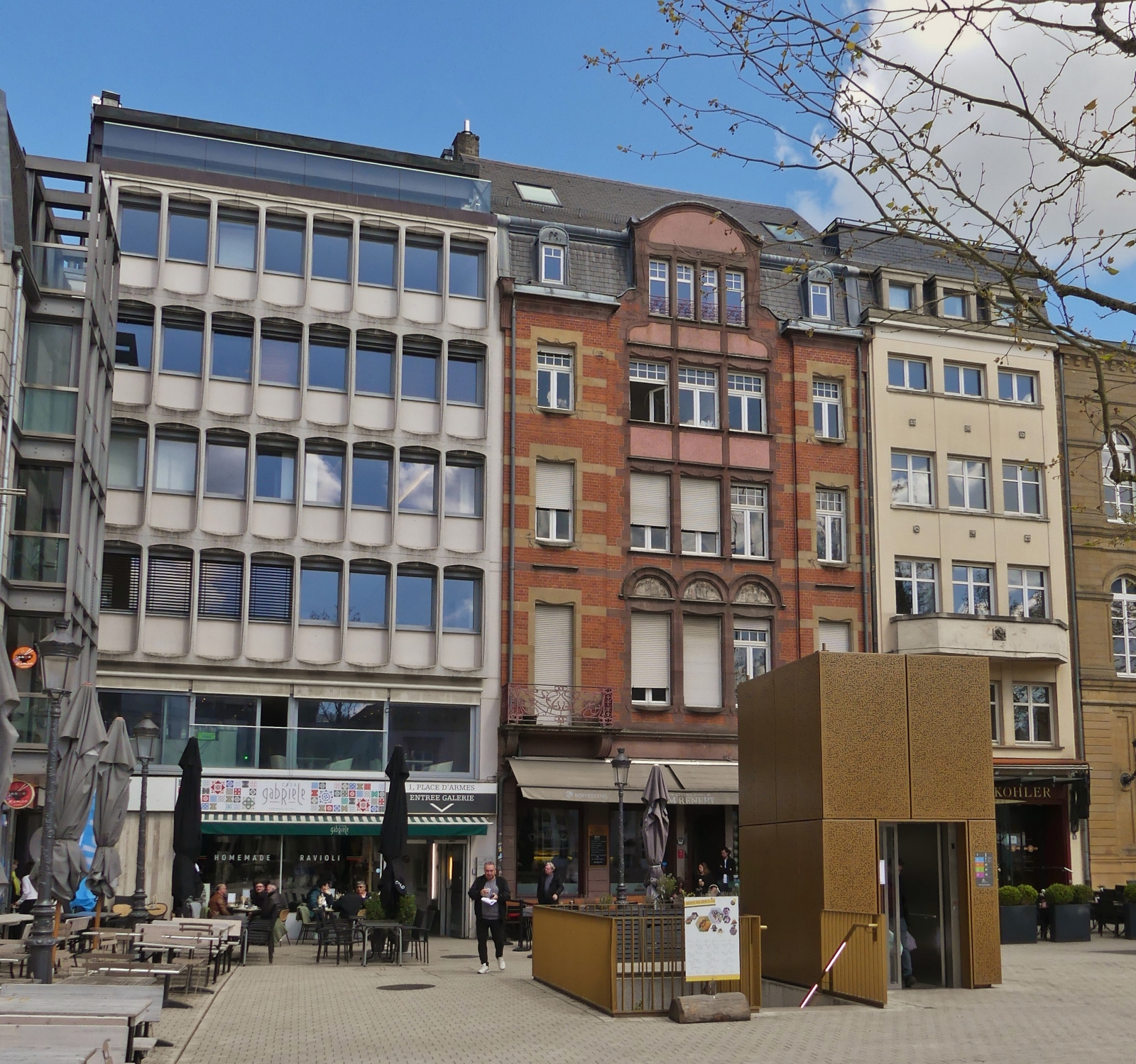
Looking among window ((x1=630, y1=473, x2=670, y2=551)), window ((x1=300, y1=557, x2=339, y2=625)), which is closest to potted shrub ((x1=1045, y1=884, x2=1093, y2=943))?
window ((x1=630, y1=473, x2=670, y2=551))

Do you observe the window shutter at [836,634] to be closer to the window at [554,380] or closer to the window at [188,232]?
the window at [554,380]

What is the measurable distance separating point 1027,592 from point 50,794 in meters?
28.8

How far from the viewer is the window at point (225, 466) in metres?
33.5

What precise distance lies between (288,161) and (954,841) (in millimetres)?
23306

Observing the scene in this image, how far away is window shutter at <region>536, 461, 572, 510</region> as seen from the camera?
3556 cm

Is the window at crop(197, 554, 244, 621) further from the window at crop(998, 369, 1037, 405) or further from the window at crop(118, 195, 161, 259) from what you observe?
the window at crop(998, 369, 1037, 405)

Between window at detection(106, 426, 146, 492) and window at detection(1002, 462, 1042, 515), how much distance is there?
2179 centimetres

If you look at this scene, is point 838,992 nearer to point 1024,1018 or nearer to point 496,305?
point 1024,1018

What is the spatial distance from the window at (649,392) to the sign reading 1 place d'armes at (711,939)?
70.1 ft

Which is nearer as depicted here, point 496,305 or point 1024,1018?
point 1024,1018

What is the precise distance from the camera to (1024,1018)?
16500mm

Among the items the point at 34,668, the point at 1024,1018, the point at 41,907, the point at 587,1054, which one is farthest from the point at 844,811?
the point at 34,668

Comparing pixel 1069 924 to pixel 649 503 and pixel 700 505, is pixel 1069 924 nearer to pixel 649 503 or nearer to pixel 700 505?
pixel 700 505

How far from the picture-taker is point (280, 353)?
113ft
